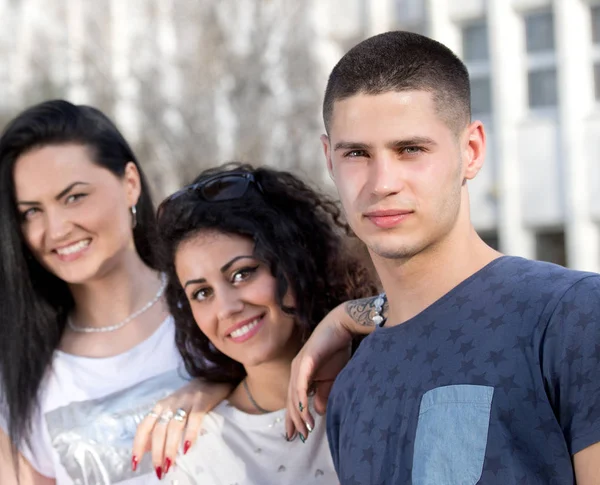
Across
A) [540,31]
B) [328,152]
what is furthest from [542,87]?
[328,152]

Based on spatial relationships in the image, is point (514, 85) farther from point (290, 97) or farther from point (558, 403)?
point (558, 403)

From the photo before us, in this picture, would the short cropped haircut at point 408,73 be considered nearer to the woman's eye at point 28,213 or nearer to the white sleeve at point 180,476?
the white sleeve at point 180,476

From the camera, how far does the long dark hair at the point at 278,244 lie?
300 cm

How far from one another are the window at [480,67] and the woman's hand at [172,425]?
1218cm

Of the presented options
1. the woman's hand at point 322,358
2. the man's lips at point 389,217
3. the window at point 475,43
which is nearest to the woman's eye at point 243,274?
the woman's hand at point 322,358

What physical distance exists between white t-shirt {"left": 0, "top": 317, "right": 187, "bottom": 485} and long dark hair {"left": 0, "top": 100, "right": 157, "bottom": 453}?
6cm

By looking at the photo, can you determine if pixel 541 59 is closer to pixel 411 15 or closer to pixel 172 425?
pixel 411 15

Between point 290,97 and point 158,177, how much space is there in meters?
2.40

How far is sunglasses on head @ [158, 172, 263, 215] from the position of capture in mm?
3123

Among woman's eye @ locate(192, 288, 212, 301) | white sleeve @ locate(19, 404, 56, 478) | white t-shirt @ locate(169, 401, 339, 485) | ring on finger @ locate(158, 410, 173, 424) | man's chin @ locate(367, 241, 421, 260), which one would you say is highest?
man's chin @ locate(367, 241, 421, 260)

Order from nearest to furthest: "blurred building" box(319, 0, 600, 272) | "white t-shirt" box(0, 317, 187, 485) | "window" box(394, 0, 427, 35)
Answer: "white t-shirt" box(0, 317, 187, 485), "blurred building" box(319, 0, 600, 272), "window" box(394, 0, 427, 35)

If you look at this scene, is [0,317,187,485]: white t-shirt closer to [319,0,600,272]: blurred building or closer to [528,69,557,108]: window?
[319,0,600,272]: blurred building

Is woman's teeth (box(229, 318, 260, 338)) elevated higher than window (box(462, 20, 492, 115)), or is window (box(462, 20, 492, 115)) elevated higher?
window (box(462, 20, 492, 115))

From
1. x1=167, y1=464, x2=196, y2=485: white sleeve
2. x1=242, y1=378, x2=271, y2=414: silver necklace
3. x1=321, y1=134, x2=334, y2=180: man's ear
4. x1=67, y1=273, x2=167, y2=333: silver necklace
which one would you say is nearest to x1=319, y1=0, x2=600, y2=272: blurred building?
x1=67, y1=273, x2=167, y2=333: silver necklace
